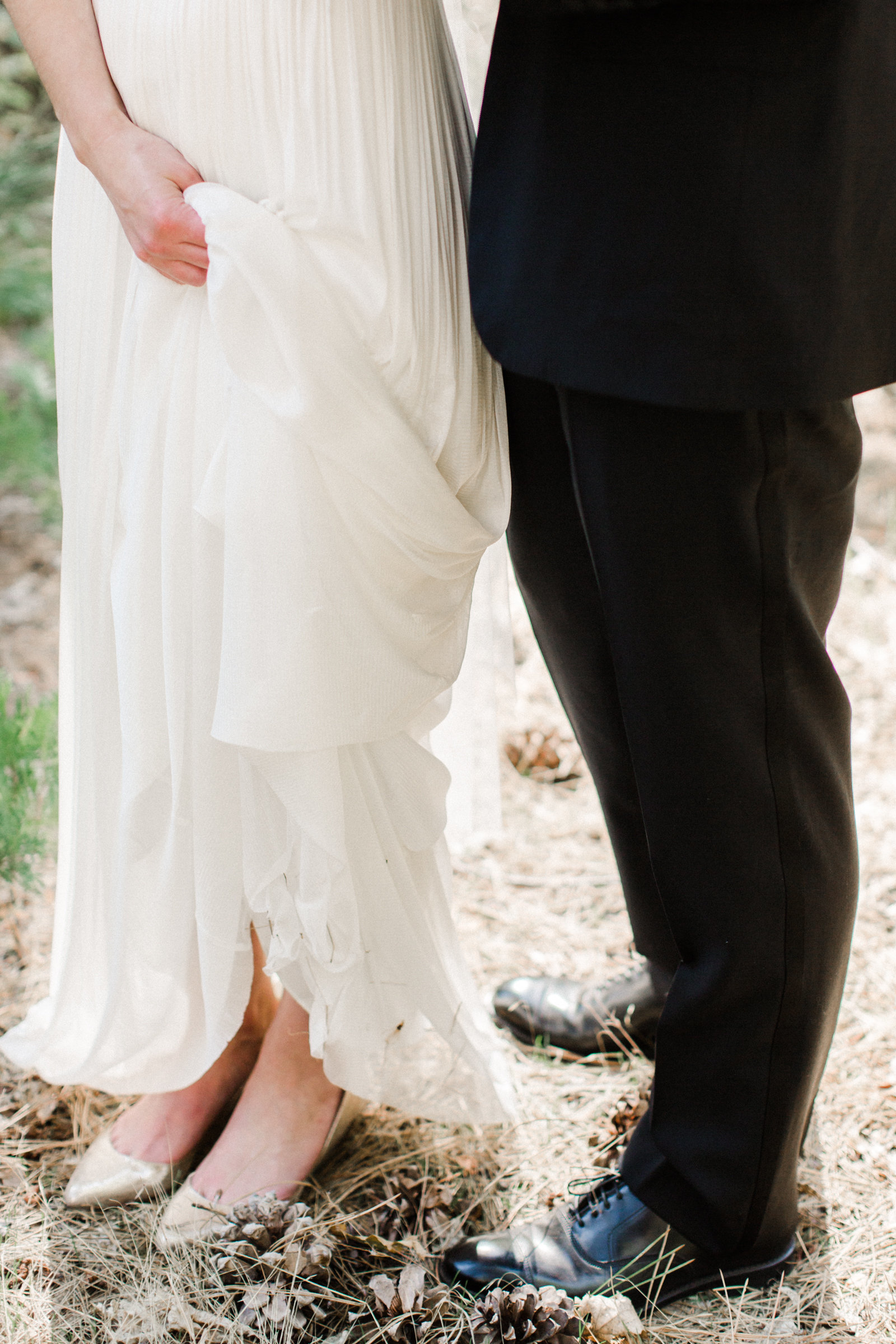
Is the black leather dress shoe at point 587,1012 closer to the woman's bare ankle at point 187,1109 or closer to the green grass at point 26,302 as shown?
the woman's bare ankle at point 187,1109

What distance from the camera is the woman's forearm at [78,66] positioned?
3.38ft

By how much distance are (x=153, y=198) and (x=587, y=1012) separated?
1.24 metres

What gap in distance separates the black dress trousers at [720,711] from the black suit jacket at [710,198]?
60mm

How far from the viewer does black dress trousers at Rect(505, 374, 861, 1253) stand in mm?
911

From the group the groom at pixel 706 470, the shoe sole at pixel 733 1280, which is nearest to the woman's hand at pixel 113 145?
the groom at pixel 706 470

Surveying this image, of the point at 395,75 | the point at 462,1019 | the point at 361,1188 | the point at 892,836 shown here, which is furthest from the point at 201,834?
the point at 892,836

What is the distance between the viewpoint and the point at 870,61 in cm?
80

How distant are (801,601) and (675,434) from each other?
19cm

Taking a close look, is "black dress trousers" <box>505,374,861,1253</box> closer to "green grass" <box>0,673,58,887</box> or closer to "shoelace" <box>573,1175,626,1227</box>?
"shoelace" <box>573,1175,626,1227</box>

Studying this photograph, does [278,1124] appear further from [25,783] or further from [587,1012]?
[25,783]

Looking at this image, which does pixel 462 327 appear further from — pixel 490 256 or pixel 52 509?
pixel 52 509

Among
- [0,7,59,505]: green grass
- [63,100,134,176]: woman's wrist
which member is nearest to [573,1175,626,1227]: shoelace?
[63,100,134,176]: woman's wrist

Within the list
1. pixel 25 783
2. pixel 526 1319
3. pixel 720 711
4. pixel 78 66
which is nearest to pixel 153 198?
pixel 78 66

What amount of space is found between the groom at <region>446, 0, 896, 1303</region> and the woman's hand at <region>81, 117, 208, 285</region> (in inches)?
10.5
